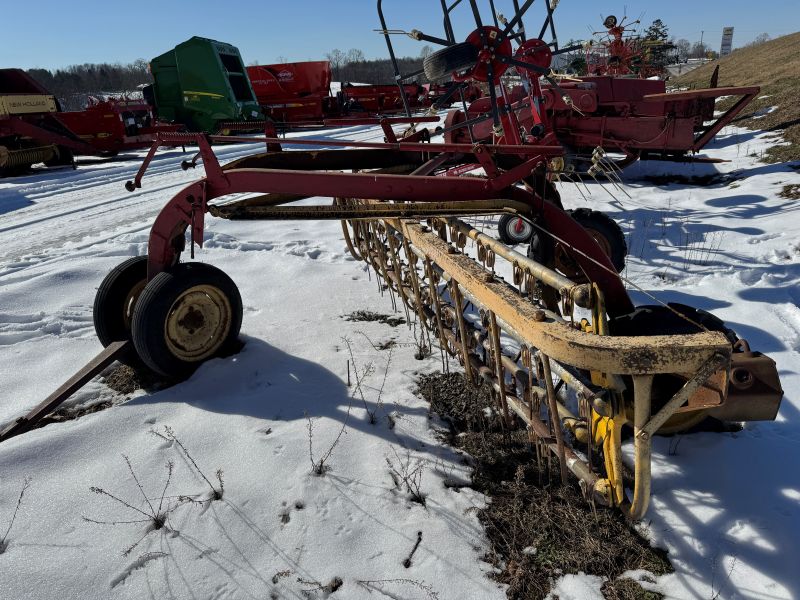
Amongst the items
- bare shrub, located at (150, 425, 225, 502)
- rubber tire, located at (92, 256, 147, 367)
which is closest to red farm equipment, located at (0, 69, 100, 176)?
rubber tire, located at (92, 256, 147, 367)

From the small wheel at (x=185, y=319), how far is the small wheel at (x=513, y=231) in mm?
3096

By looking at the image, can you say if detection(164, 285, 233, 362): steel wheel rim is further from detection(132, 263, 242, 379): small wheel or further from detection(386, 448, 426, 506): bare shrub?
detection(386, 448, 426, 506): bare shrub

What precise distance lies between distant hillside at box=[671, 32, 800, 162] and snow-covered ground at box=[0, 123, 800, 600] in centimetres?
635

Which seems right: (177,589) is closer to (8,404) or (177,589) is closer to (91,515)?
(91,515)

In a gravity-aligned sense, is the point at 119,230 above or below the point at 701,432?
above

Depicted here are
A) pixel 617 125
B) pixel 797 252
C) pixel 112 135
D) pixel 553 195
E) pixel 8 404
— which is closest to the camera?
pixel 8 404

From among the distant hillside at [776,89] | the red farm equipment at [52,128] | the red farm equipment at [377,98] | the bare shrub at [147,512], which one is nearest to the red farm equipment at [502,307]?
the bare shrub at [147,512]

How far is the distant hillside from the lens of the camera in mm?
9846

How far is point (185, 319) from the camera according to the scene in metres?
3.26

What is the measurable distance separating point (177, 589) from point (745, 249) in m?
5.45

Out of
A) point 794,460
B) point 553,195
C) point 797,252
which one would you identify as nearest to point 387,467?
point 794,460

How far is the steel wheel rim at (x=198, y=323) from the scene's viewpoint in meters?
3.19

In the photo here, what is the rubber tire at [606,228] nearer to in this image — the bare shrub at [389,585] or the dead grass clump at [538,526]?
the dead grass clump at [538,526]

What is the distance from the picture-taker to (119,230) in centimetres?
708
